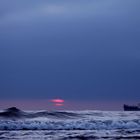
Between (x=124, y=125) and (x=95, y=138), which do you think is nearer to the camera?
(x=95, y=138)

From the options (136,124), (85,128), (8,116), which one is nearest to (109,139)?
(85,128)

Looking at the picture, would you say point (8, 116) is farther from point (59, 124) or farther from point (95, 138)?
point (95, 138)

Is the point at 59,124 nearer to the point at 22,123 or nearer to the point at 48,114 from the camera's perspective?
the point at 22,123

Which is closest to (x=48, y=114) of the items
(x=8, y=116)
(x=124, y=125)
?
(x=8, y=116)

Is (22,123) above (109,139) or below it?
above

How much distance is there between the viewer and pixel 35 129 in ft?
51.5

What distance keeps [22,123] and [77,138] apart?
4837 millimetres

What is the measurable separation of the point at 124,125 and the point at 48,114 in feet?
22.7

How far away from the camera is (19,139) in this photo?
38.5 feet

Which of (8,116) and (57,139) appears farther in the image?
(8,116)

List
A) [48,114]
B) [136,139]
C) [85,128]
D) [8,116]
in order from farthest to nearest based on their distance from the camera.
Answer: [48,114] → [8,116] → [85,128] → [136,139]

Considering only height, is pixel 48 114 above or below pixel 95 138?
above

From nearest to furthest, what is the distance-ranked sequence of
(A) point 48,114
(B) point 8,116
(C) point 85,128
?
(C) point 85,128, (B) point 8,116, (A) point 48,114

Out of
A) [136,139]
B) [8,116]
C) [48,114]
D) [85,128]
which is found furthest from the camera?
[48,114]
